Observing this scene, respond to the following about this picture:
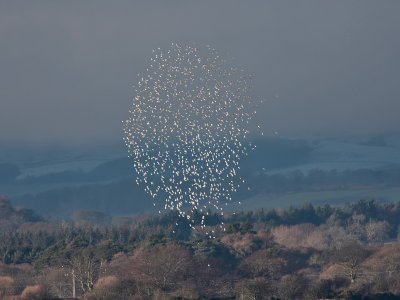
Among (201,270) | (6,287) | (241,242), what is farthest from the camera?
(241,242)

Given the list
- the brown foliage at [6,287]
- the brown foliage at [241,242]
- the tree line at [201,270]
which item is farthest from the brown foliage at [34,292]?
the brown foliage at [241,242]

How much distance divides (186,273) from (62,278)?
10.8m

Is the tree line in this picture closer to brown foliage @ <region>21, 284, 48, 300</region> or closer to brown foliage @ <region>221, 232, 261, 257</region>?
brown foliage @ <region>21, 284, 48, 300</region>

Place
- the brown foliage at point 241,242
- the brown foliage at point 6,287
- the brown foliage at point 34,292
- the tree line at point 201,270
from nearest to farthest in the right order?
the brown foliage at point 34,292 → the brown foliage at point 6,287 → the tree line at point 201,270 → the brown foliage at point 241,242

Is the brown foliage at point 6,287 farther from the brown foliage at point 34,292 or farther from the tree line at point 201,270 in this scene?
the brown foliage at point 34,292

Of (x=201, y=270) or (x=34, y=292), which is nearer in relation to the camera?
(x=34, y=292)

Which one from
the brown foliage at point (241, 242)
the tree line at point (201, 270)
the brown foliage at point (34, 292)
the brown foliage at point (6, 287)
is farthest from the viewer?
the brown foliage at point (241, 242)

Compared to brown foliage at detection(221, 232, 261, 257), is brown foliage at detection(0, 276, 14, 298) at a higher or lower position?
lower

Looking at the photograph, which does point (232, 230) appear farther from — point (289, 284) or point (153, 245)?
point (289, 284)

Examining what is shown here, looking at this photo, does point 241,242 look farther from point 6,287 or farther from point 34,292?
point 34,292

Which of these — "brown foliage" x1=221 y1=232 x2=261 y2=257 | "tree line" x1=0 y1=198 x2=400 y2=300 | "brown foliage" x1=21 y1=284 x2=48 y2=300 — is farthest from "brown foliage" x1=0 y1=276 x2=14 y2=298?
"brown foliage" x1=221 y1=232 x2=261 y2=257

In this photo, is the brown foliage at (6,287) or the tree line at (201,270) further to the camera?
the tree line at (201,270)

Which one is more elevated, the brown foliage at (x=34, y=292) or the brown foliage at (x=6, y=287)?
the brown foliage at (x=6, y=287)

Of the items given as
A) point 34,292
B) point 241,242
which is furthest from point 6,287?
point 241,242
